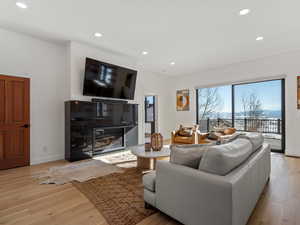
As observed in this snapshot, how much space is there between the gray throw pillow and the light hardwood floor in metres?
0.66

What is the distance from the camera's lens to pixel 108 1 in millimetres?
2447

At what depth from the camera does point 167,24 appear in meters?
3.07

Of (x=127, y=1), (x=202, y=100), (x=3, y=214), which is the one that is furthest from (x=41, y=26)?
(x=202, y=100)

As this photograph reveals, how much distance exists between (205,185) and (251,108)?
16.1 ft

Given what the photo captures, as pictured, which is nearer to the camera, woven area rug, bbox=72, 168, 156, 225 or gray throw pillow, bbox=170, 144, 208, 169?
gray throw pillow, bbox=170, 144, 208, 169

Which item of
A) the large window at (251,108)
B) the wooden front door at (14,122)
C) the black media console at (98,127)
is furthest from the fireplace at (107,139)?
the large window at (251,108)

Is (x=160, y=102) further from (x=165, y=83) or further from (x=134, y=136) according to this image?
(x=134, y=136)

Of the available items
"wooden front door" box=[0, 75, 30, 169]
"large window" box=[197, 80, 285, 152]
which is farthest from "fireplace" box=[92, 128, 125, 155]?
"large window" box=[197, 80, 285, 152]

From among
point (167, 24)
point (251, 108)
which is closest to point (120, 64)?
point (167, 24)

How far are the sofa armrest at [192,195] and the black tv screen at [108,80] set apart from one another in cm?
306

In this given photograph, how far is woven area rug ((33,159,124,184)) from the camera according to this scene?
111 inches

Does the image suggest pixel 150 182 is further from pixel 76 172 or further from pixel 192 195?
pixel 76 172

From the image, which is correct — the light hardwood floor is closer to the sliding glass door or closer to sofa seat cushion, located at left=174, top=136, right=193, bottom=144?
sofa seat cushion, located at left=174, top=136, right=193, bottom=144

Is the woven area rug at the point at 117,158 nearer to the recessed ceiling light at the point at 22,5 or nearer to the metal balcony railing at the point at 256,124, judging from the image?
the recessed ceiling light at the point at 22,5
